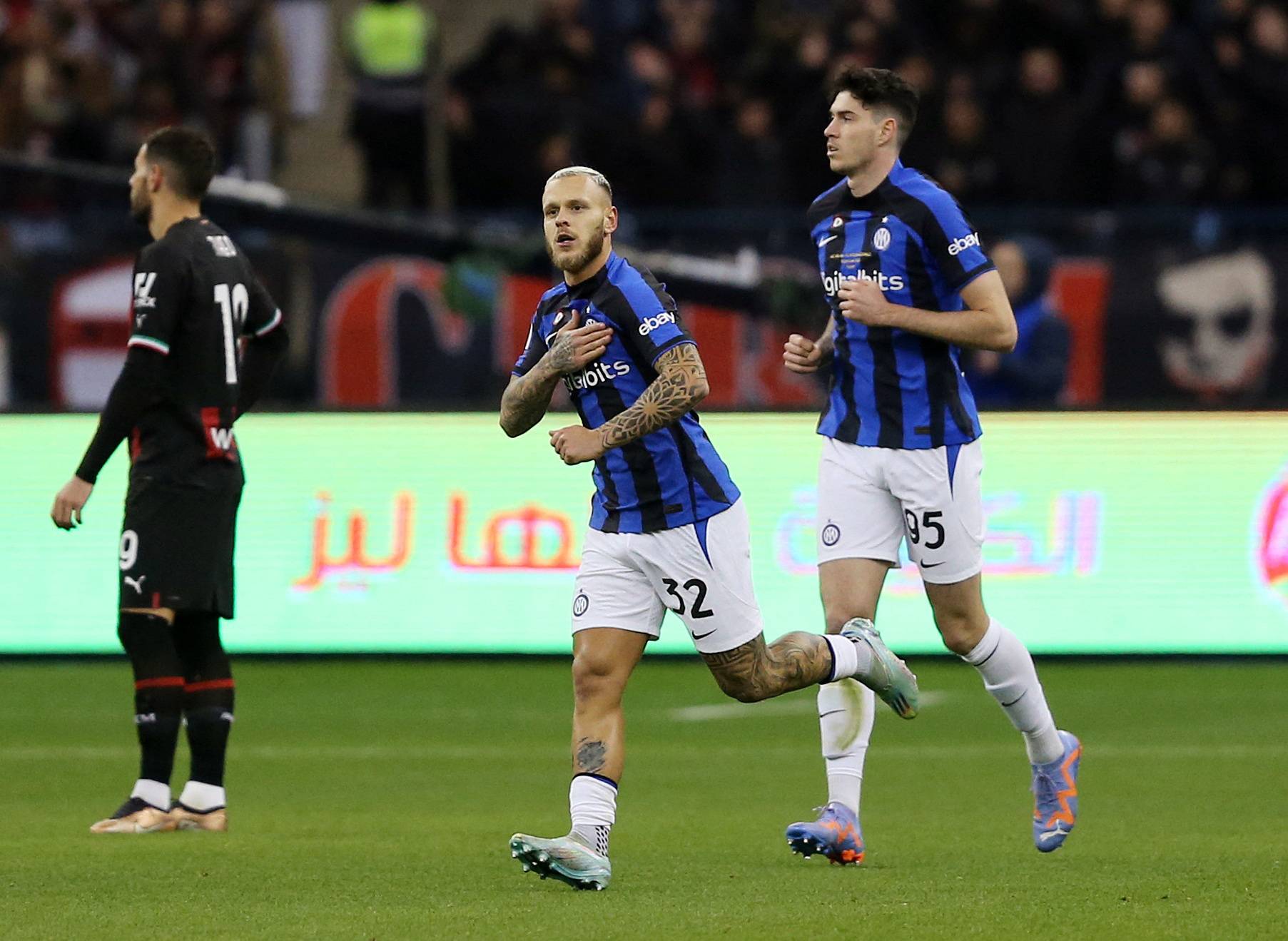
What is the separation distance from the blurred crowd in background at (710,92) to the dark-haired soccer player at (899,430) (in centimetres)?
958

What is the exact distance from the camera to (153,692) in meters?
7.81

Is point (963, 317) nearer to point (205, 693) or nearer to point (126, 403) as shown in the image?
point (126, 403)

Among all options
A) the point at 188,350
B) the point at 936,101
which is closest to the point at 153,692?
the point at 188,350

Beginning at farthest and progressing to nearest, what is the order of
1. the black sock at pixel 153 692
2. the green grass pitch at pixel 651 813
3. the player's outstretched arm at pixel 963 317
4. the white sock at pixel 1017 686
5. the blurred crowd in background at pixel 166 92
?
1. the blurred crowd in background at pixel 166 92
2. the black sock at pixel 153 692
3. the white sock at pixel 1017 686
4. the player's outstretched arm at pixel 963 317
5. the green grass pitch at pixel 651 813

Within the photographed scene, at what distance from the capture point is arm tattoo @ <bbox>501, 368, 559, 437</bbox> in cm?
638

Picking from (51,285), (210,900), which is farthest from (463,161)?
(210,900)

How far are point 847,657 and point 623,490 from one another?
877mm

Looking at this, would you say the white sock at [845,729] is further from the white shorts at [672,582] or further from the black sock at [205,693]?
the black sock at [205,693]

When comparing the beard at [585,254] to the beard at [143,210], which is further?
the beard at [143,210]

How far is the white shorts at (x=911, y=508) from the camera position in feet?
23.6

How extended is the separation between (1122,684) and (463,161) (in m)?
8.04

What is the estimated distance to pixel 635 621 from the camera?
6.46m

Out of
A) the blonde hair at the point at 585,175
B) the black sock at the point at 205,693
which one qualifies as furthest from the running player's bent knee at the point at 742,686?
the black sock at the point at 205,693

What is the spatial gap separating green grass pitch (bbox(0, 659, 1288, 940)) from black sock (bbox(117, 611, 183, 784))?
1.08 feet
